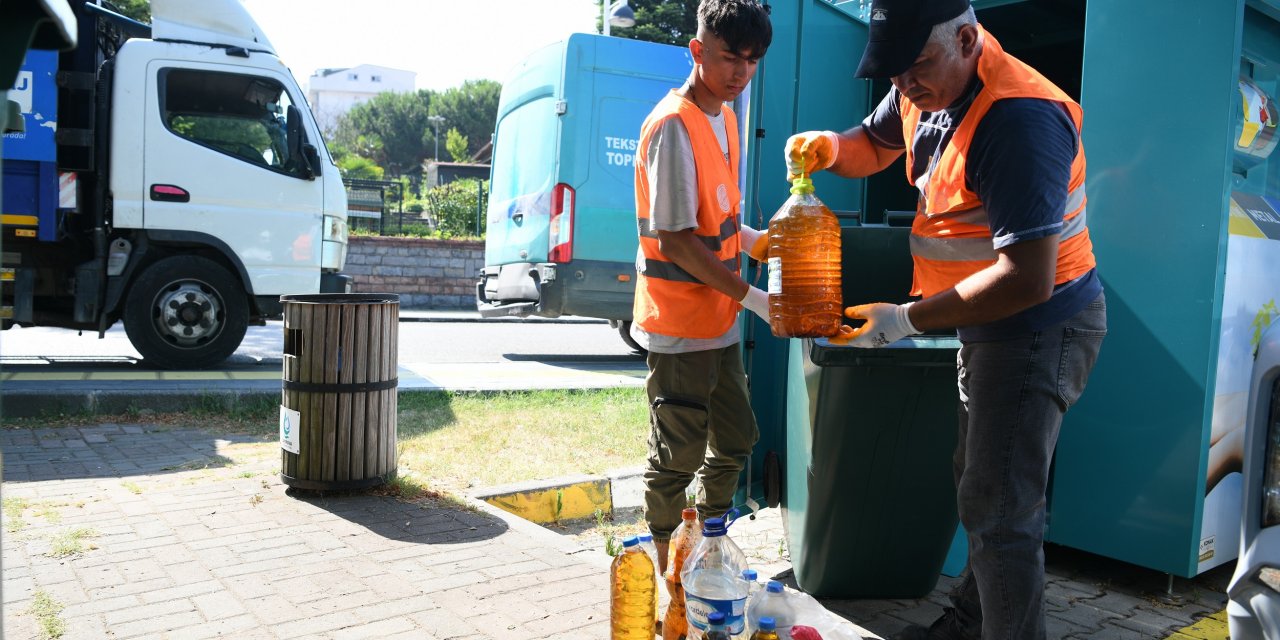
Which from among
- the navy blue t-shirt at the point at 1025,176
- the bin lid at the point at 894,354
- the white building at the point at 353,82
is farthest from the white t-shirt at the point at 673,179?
the white building at the point at 353,82

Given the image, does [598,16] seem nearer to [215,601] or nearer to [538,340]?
[538,340]

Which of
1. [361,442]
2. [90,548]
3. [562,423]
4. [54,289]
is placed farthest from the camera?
[54,289]

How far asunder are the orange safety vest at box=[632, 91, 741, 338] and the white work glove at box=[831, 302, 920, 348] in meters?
0.64

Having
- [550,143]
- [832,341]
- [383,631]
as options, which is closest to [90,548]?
[383,631]

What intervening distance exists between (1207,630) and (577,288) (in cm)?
710

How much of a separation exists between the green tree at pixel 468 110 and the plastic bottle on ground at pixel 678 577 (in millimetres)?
64748

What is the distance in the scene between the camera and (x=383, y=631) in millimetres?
3061

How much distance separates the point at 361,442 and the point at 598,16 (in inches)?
989

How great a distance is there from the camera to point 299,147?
28.2 ft

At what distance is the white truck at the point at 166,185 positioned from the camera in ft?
26.0

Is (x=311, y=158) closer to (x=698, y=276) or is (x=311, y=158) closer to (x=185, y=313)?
(x=185, y=313)

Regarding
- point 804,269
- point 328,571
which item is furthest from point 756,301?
point 328,571

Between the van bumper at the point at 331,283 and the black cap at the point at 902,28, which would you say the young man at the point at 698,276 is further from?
the van bumper at the point at 331,283

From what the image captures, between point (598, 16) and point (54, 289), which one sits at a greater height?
point (598, 16)
